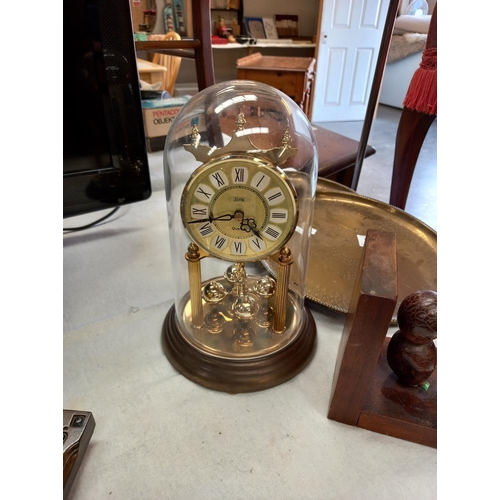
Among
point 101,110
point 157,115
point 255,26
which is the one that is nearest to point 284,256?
point 101,110

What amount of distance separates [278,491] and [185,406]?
15cm

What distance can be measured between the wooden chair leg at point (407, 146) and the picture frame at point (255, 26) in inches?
96.2

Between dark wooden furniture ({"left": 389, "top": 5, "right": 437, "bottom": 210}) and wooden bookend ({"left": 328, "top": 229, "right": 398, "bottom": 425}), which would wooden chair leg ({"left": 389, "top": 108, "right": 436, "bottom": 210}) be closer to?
dark wooden furniture ({"left": 389, "top": 5, "right": 437, "bottom": 210})

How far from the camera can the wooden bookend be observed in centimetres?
36

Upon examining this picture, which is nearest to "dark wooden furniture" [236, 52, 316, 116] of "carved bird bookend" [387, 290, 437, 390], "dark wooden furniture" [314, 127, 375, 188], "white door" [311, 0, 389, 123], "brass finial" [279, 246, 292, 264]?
"white door" [311, 0, 389, 123]

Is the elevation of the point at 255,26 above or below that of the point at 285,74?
above

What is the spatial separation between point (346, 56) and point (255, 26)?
747mm

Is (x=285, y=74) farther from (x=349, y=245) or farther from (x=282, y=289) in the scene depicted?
(x=282, y=289)

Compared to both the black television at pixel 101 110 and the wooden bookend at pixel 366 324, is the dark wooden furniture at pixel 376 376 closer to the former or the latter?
the wooden bookend at pixel 366 324

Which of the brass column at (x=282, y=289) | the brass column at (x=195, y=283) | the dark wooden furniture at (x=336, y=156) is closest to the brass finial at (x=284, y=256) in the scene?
the brass column at (x=282, y=289)

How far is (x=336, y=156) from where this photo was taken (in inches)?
41.8

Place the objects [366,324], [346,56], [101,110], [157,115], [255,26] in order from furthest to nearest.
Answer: [346,56]
[255,26]
[157,115]
[101,110]
[366,324]

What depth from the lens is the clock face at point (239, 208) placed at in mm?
450

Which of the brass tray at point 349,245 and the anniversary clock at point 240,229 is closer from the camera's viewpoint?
the anniversary clock at point 240,229
